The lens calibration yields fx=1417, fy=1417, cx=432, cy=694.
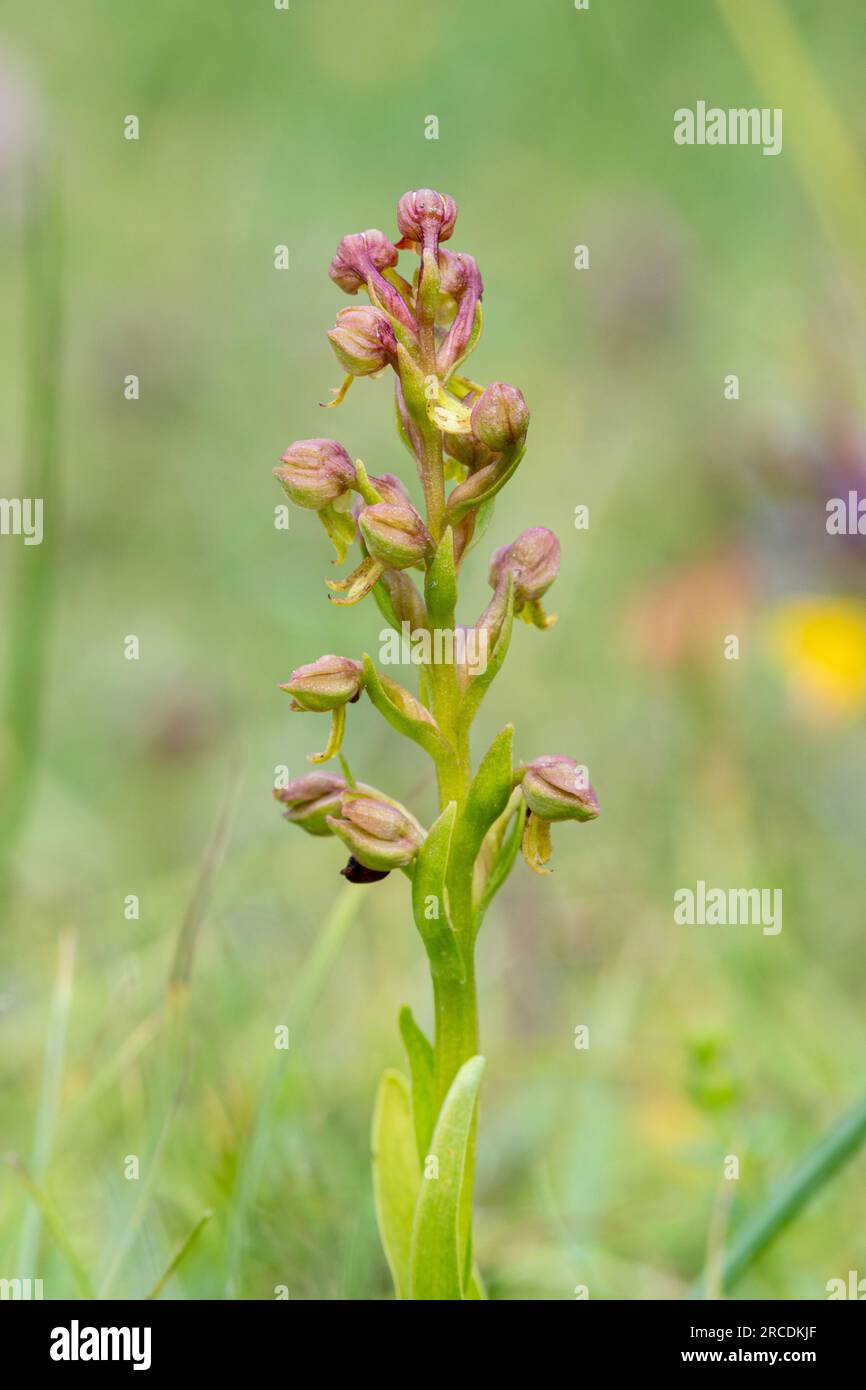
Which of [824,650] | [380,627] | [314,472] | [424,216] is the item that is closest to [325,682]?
[314,472]

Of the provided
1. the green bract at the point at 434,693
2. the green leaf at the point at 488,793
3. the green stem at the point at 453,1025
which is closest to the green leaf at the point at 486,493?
the green bract at the point at 434,693

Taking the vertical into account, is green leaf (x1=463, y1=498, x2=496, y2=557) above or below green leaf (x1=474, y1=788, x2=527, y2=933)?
above

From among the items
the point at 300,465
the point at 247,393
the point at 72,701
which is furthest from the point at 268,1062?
the point at 247,393

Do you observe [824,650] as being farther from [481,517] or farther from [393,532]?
[393,532]

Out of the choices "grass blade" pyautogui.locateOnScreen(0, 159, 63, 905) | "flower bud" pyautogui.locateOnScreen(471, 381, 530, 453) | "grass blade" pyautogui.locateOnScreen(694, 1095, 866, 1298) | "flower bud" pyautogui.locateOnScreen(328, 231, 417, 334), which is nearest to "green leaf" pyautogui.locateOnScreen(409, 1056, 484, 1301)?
"grass blade" pyautogui.locateOnScreen(694, 1095, 866, 1298)

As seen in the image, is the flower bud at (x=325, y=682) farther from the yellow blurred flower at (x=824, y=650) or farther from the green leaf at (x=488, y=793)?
the yellow blurred flower at (x=824, y=650)

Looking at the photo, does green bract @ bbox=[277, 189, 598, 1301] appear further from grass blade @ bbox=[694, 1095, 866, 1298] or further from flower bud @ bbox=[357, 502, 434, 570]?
grass blade @ bbox=[694, 1095, 866, 1298]
